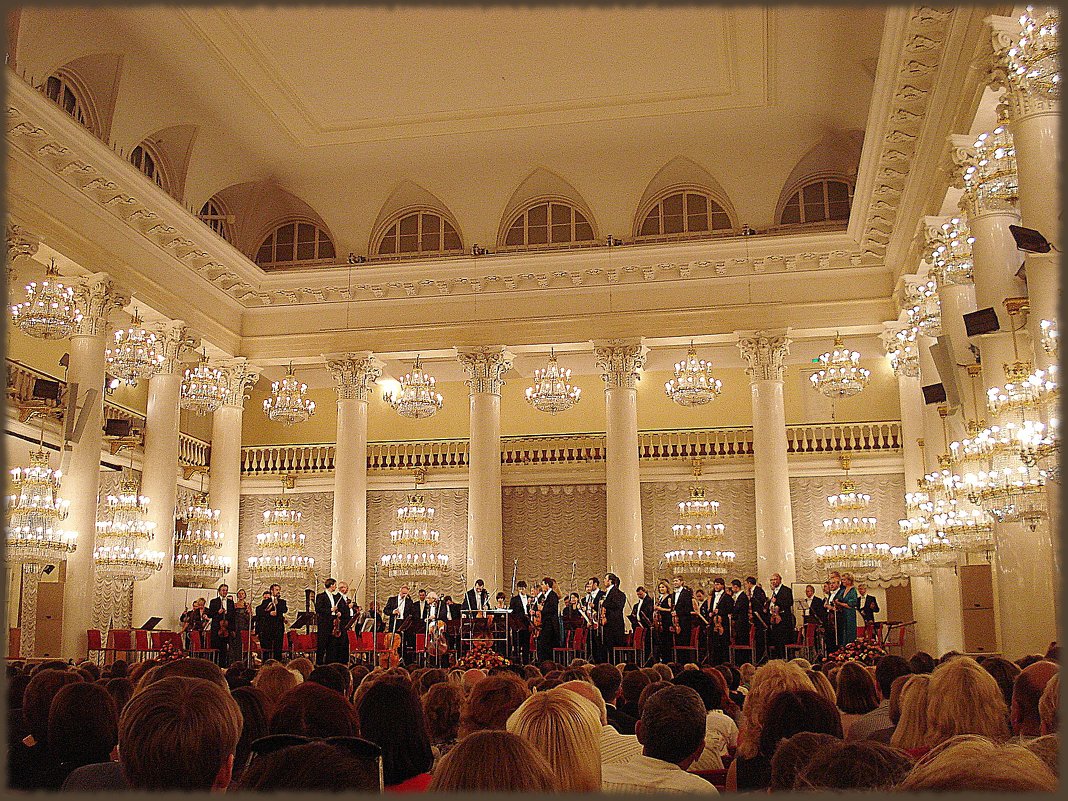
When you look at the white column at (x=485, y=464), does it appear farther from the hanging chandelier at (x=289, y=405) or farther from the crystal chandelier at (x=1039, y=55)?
the crystal chandelier at (x=1039, y=55)

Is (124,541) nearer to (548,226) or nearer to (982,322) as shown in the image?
(548,226)

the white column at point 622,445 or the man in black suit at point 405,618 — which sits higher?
the white column at point 622,445

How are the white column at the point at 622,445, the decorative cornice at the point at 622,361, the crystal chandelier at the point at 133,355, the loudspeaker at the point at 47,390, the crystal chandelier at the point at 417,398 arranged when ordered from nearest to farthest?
the crystal chandelier at the point at 133,355, the loudspeaker at the point at 47,390, the crystal chandelier at the point at 417,398, the white column at the point at 622,445, the decorative cornice at the point at 622,361

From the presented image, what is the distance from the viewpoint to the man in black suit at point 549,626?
17172mm

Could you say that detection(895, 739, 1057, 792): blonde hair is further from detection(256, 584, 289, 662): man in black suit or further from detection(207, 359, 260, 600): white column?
detection(207, 359, 260, 600): white column

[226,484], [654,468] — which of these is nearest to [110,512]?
[226,484]

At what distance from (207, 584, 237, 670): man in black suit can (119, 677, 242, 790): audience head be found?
16.1 metres

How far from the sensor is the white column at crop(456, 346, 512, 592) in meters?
20.2

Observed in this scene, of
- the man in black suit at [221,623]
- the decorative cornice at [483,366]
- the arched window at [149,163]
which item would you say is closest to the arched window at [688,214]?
the decorative cornice at [483,366]

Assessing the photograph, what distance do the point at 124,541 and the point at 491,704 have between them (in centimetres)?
1440

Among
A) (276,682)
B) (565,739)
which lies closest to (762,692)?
(565,739)

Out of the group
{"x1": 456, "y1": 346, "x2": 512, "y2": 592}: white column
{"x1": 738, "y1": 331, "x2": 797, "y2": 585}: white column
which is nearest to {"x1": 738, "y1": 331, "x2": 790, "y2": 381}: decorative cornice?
{"x1": 738, "y1": 331, "x2": 797, "y2": 585}: white column

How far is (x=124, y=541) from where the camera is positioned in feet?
57.0

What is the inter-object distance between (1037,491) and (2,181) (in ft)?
31.4
